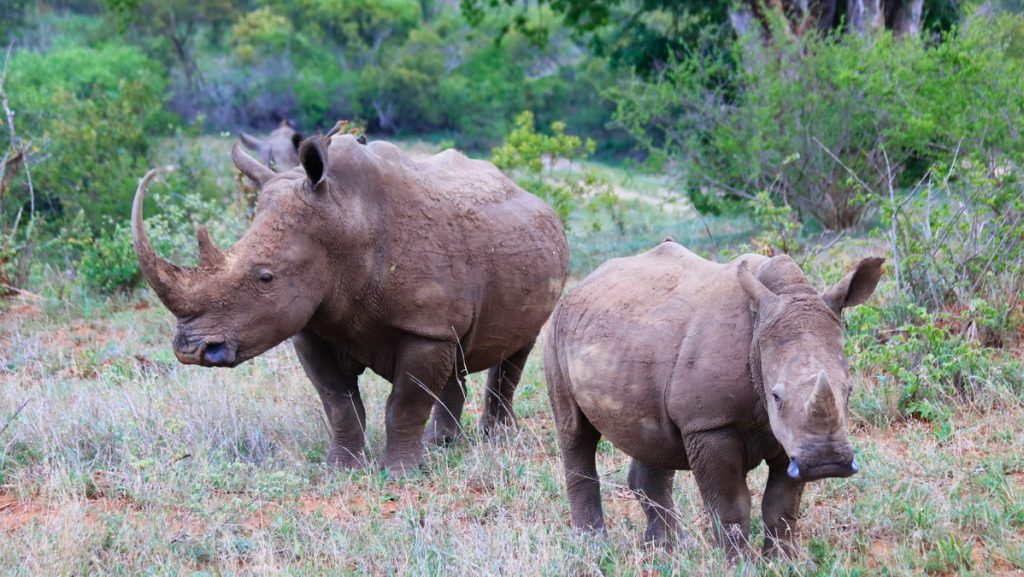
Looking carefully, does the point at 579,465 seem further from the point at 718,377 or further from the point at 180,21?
the point at 180,21

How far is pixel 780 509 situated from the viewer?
467cm

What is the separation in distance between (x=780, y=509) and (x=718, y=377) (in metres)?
0.62

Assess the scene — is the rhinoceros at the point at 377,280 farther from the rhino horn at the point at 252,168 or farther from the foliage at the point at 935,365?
the foliage at the point at 935,365

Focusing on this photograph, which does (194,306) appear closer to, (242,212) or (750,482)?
(750,482)

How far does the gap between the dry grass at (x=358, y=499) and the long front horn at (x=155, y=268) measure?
86cm

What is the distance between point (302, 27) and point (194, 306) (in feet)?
140

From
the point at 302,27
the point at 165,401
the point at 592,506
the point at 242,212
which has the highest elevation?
the point at 592,506

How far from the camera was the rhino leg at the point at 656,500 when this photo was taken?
543 cm

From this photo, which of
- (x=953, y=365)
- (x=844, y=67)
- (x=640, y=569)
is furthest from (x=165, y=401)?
(x=844, y=67)

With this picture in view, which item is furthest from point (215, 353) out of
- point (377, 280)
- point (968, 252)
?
point (968, 252)

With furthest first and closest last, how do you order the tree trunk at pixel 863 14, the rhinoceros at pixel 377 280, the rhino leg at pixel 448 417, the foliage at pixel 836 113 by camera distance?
1. the tree trunk at pixel 863 14
2. the foliage at pixel 836 113
3. the rhino leg at pixel 448 417
4. the rhinoceros at pixel 377 280

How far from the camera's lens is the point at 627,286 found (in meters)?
5.27

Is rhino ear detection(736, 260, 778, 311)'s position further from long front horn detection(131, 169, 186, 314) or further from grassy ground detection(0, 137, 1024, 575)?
long front horn detection(131, 169, 186, 314)

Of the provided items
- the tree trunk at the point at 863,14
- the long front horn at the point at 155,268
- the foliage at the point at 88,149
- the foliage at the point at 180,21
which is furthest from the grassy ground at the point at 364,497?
the foliage at the point at 180,21
